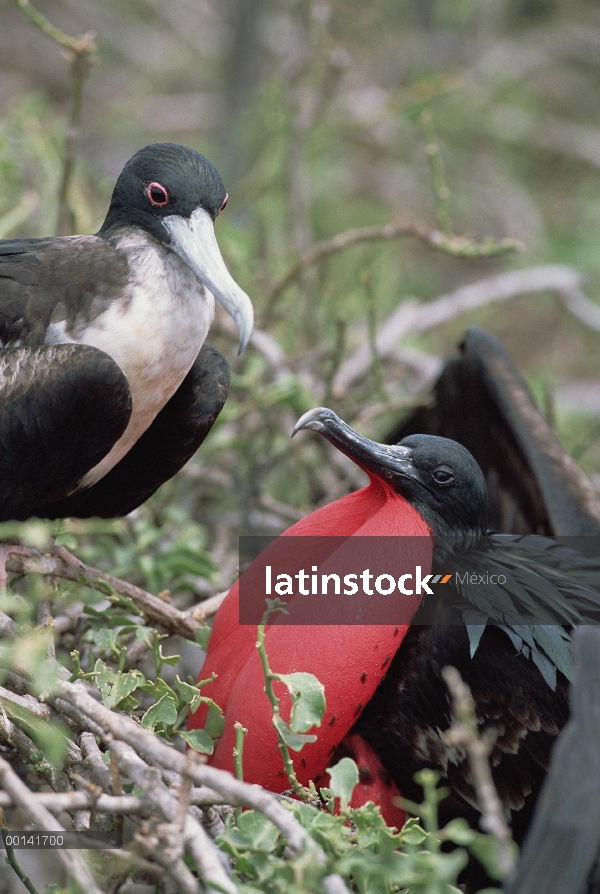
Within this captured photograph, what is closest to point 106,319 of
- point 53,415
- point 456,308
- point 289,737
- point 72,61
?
point 53,415

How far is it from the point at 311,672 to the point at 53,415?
0.58 m

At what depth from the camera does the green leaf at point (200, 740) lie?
156cm

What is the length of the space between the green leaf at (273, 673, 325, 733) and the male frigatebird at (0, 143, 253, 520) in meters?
0.51

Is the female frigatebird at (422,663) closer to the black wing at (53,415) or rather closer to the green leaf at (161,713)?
the green leaf at (161,713)

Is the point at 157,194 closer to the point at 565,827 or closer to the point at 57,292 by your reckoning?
the point at 57,292

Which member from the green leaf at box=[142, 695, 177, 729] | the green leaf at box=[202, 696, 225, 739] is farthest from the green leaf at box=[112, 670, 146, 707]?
the green leaf at box=[202, 696, 225, 739]

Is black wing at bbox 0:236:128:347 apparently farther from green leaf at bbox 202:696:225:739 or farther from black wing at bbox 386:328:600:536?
black wing at bbox 386:328:600:536

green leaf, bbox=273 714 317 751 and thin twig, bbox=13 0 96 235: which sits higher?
thin twig, bbox=13 0 96 235

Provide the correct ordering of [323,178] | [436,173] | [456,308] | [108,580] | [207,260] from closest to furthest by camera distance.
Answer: [207,260] < [108,580] < [436,173] < [456,308] < [323,178]

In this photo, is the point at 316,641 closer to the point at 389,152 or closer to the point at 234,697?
the point at 234,697

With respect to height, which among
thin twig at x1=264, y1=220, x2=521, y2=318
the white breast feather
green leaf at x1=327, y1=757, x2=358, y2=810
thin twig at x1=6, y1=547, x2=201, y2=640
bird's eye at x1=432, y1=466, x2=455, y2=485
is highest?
thin twig at x1=264, y1=220, x2=521, y2=318

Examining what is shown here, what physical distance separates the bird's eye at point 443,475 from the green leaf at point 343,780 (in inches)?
24.7

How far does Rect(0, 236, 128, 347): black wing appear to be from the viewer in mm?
1706

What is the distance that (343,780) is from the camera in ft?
4.42
